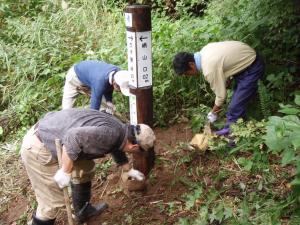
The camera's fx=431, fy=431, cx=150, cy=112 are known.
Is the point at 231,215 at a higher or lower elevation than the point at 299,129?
lower

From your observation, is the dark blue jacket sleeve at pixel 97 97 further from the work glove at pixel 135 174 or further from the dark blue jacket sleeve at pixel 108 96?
the work glove at pixel 135 174

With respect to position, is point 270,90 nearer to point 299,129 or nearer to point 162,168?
point 162,168

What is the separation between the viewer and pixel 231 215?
3635 millimetres

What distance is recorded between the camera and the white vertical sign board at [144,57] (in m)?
3.89

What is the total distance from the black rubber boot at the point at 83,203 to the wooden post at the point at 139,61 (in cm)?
61

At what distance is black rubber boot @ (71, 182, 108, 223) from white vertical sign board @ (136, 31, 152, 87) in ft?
3.90

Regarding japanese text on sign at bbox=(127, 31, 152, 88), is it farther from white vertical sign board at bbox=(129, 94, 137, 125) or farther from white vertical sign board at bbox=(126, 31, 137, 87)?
white vertical sign board at bbox=(129, 94, 137, 125)

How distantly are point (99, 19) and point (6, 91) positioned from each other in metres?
2.46

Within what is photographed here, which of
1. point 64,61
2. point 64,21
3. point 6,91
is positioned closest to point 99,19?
point 64,21

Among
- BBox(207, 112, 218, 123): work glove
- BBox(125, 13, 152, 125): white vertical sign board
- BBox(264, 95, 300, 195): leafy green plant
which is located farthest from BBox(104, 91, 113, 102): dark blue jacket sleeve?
BBox(264, 95, 300, 195): leafy green plant

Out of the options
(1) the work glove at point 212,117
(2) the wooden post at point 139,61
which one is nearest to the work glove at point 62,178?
(2) the wooden post at point 139,61

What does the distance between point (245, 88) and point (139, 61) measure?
146 cm

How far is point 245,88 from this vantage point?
15.8 ft

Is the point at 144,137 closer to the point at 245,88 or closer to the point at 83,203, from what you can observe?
the point at 83,203
